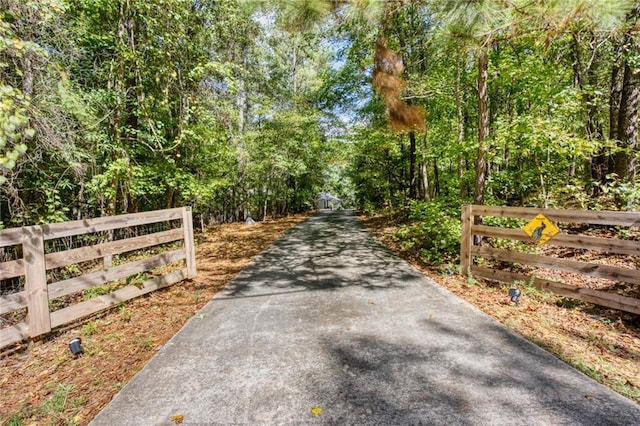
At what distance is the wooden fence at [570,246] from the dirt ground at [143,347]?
0.19 metres

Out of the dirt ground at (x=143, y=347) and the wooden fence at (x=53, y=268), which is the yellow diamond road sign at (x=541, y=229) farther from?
the wooden fence at (x=53, y=268)

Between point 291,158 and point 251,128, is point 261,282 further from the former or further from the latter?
point 251,128

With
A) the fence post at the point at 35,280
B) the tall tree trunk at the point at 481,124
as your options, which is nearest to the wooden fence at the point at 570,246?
the tall tree trunk at the point at 481,124

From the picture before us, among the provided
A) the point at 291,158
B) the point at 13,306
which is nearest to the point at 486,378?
the point at 13,306

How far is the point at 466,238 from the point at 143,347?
4510 millimetres

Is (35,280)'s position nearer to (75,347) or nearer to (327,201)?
(75,347)

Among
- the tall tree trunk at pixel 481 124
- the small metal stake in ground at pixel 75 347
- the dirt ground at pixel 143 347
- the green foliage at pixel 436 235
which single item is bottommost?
the dirt ground at pixel 143 347

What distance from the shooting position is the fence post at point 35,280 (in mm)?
2938

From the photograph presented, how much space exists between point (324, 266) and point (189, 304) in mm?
2532

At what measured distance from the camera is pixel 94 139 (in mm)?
5504

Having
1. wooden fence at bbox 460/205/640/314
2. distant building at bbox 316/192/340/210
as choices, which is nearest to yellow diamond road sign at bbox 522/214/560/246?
wooden fence at bbox 460/205/640/314

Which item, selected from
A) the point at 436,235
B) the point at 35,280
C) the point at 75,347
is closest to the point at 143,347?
the point at 75,347

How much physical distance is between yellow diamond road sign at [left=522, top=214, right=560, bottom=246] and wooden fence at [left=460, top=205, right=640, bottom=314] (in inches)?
1.9

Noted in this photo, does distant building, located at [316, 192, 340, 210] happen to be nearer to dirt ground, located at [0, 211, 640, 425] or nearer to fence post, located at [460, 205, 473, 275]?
fence post, located at [460, 205, 473, 275]
